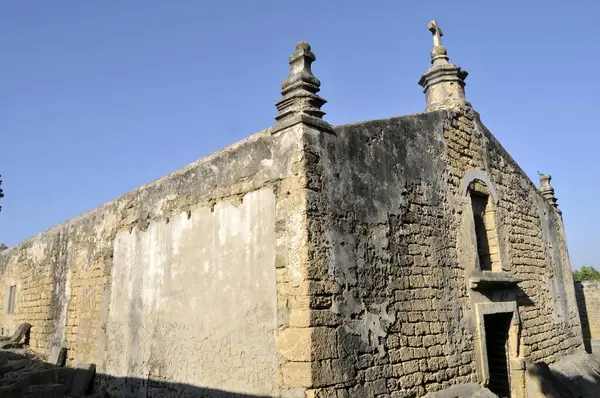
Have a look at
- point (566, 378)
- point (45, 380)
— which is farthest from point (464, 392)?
point (45, 380)

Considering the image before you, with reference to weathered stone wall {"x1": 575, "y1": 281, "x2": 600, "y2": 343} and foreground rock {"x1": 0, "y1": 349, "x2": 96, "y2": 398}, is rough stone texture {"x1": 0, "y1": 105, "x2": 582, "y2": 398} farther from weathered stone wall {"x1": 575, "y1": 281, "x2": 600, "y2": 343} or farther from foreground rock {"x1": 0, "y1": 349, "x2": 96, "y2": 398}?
weathered stone wall {"x1": 575, "y1": 281, "x2": 600, "y2": 343}

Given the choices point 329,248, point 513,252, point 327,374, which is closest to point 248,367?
point 327,374

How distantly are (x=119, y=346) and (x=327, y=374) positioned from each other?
405 cm

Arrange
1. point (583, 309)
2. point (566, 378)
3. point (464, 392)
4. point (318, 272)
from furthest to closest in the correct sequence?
1. point (583, 309)
2. point (566, 378)
3. point (464, 392)
4. point (318, 272)

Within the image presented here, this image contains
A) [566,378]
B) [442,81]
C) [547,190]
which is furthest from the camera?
[547,190]

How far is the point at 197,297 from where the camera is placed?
18.7ft

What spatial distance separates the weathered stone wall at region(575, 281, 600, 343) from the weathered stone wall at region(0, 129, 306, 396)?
1325 cm

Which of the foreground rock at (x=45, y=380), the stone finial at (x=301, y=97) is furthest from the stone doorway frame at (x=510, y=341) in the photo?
the foreground rock at (x=45, y=380)

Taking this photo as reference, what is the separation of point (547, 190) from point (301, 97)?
802 cm

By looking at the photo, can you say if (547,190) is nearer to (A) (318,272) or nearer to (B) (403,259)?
(B) (403,259)

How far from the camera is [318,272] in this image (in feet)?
15.0

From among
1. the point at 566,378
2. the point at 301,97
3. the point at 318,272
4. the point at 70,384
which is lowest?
the point at 566,378

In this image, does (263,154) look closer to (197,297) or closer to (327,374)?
(197,297)

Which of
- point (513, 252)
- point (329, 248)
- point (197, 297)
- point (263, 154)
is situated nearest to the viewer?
point (329, 248)
